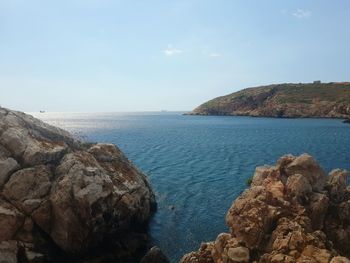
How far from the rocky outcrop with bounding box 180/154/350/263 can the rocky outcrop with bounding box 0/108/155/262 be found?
1036 cm

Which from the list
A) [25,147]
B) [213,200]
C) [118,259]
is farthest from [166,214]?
[25,147]

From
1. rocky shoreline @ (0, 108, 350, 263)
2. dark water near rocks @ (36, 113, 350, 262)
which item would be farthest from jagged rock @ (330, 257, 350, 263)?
dark water near rocks @ (36, 113, 350, 262)

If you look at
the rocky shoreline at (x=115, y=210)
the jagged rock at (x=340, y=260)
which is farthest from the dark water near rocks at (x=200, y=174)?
the jagged rock at (x=340, y=260)

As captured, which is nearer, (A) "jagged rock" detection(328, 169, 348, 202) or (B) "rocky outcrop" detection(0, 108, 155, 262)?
(A) "jagged rock" detection(328, 169, 348, 202)

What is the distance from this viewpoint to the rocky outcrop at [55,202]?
98.3ft

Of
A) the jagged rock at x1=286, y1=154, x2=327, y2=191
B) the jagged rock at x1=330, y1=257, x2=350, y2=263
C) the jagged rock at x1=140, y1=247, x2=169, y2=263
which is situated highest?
the jagged rock at x1=286, y1=154, x2=327, y2=191

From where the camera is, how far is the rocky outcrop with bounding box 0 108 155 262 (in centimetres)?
2997

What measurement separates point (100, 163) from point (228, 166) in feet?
114

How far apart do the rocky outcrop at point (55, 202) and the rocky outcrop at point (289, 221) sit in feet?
34.0

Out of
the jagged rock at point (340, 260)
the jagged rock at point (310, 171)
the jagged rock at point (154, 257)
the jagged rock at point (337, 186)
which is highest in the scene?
the jagged rock at point (310, 171)

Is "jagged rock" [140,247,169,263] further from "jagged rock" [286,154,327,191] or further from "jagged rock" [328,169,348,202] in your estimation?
"jagged rock" [328,169,348,202]

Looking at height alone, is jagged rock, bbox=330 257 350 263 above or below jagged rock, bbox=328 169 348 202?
below

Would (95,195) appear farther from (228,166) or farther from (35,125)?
(228,166)

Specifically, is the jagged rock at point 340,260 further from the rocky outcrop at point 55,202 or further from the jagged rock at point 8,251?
the jagged rock at point 8,251
